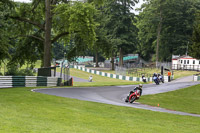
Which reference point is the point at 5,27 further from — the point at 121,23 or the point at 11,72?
the point at 121,23

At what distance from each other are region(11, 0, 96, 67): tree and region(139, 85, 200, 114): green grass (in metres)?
6.96

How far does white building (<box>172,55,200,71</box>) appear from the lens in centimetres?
6554

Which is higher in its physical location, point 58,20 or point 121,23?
point 121,23

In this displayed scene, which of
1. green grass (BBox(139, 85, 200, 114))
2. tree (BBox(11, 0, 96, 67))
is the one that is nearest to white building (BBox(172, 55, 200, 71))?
green grass (BBox(139, 85, 200, 114))

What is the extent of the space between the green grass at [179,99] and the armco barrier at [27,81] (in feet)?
25.8

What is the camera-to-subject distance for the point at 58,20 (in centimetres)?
2780

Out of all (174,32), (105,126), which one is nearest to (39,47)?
(105,126)

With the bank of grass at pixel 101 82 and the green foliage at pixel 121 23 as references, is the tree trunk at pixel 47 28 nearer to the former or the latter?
the bank of grass at pixel 101 82

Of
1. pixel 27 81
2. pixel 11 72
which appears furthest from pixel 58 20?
pixel 27 81

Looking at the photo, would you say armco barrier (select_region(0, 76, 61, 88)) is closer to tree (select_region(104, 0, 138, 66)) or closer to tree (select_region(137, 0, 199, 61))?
tree (select_region(104, 0, 138, 66))

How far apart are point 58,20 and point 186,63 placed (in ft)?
152

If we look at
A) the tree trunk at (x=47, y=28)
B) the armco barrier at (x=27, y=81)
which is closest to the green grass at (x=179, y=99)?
the armco barrier at (x=27, y=81)

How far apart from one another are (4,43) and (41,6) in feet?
22.5

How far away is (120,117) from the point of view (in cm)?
1348
